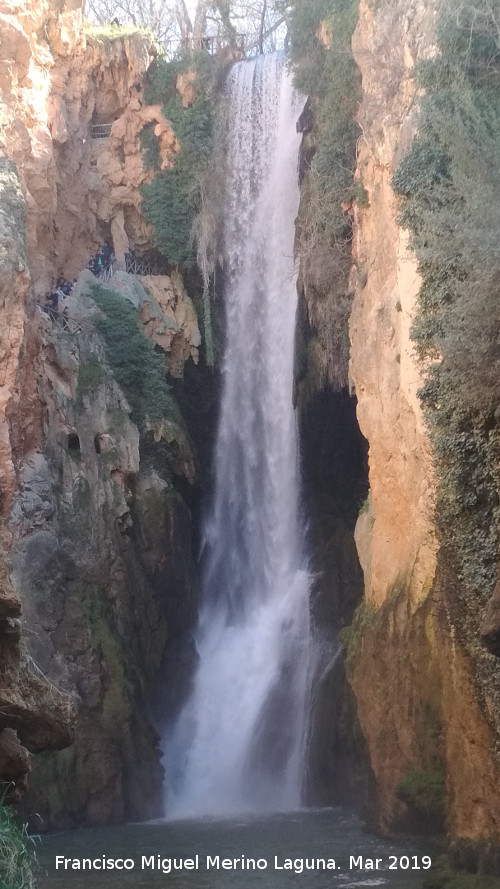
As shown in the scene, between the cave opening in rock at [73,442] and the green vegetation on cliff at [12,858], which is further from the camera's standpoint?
the cave opening in rock at [73,442]

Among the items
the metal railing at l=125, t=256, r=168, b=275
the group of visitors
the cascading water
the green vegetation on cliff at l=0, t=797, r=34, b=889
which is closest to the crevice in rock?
the cascading water

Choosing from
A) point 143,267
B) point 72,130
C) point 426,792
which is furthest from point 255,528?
point 72,130

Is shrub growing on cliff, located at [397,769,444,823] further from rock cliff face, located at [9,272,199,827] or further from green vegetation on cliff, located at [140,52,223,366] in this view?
green vegetation on cliff, located at [140,52,223,366]

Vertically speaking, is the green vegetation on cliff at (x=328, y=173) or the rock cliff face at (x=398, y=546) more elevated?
the green vegetation on cliff at (x=328, y=173)

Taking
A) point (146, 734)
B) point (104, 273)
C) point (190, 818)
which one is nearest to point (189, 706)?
point (146, 734)

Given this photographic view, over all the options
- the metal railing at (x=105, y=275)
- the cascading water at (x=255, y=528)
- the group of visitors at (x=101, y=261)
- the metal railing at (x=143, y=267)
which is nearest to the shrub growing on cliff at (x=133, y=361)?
the metal railing at (x=105, y=275)

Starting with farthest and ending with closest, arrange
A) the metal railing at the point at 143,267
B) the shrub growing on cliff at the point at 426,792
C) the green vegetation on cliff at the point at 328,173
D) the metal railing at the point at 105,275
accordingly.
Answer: the metal railing at the point at 143,267 → the metal railing at the point at 105,275 → the green vegetation on cliff at the point at 328,173 → the shrub growing on cliff at the point at 426,792

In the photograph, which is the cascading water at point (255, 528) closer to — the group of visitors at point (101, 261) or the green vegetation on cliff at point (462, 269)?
the group of visitors at point (101, 261)
